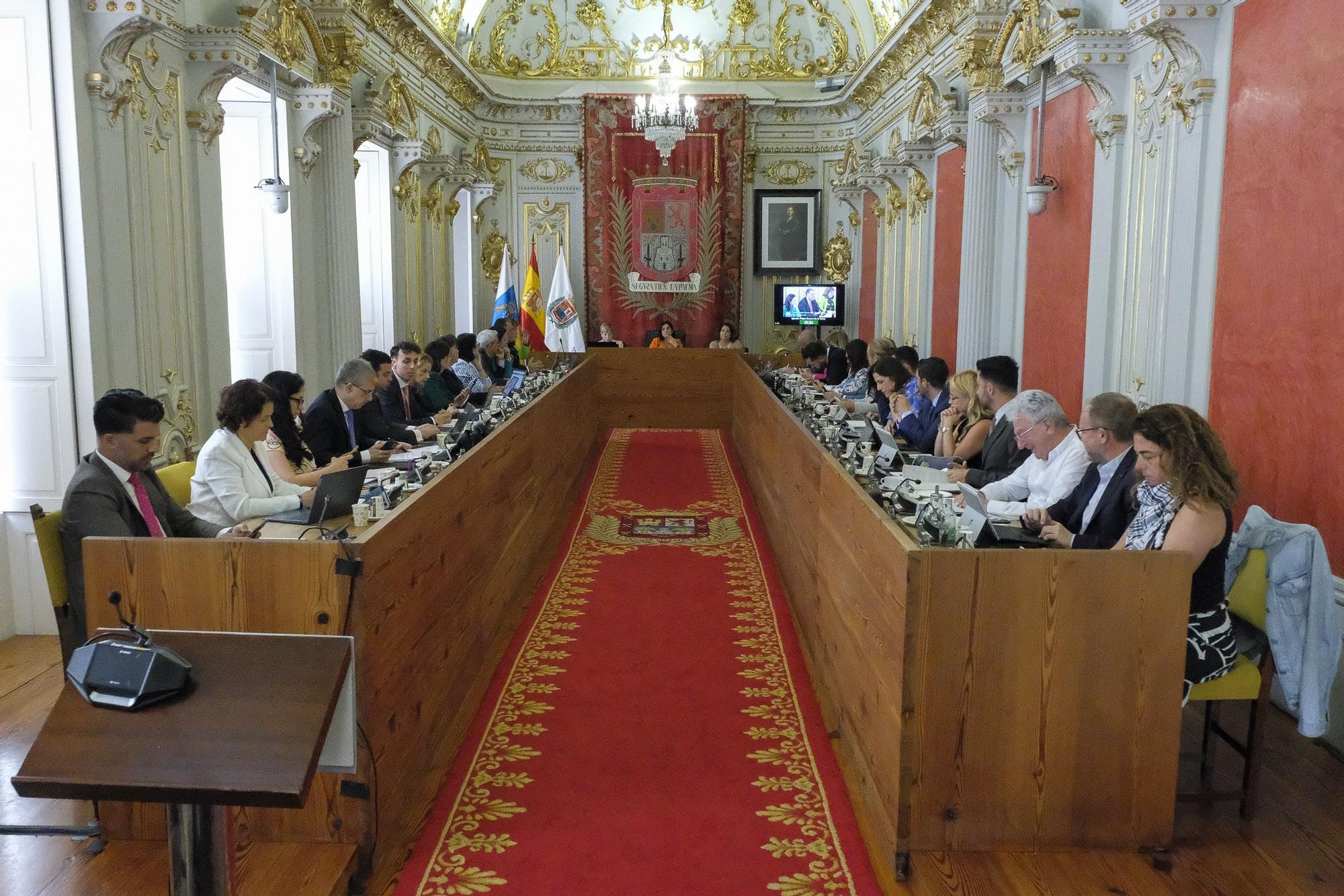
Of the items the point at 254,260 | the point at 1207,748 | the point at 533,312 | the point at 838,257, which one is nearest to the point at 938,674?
the point at 1207,748

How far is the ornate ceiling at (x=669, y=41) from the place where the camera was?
13742 millimetres

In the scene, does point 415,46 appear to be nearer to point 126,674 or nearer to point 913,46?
point 913,46

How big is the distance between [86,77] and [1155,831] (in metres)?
4.94

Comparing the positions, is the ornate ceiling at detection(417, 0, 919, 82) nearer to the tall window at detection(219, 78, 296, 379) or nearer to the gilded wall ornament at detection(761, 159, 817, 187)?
the gilded wall ornament at detection(761, 159, 817, 187)

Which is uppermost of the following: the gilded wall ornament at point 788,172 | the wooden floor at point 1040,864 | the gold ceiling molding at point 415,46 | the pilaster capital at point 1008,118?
the gold ceiling molding at point 415,46

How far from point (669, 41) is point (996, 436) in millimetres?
10192

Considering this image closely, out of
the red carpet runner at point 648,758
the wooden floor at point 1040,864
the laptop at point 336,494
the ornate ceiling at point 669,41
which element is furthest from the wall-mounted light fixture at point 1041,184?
the ornate ceiling at point 669,41

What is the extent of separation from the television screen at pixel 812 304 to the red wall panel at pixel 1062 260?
6.04m

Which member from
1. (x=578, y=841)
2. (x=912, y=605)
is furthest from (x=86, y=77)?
(x=912, y=605)

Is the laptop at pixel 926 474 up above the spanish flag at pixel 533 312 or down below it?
below

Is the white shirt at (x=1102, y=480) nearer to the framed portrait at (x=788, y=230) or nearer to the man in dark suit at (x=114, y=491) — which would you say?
the man in dark suit at (x=114, y=491)

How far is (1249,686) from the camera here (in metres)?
3.02

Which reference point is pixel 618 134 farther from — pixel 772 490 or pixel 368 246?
pixel 772 490

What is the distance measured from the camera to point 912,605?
2627 mm
